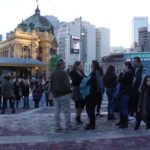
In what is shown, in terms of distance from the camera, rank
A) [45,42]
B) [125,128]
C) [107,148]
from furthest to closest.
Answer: [45,42] < [125,128] < [107,148]

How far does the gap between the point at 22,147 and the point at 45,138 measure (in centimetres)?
91

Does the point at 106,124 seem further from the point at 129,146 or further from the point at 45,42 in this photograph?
the point at 45,42

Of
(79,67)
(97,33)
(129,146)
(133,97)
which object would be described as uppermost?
(97,33)

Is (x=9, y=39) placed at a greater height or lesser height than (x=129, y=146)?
greater

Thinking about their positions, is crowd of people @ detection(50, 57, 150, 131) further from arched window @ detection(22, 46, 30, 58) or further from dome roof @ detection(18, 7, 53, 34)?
dome roof @ detection(18, 7, 53, 34)

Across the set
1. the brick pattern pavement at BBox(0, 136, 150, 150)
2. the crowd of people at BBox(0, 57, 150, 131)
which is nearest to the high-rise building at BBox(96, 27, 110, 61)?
the crowd of people at BBox(0, 57, 150, 131)

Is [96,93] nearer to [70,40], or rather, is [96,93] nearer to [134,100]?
[134,100]

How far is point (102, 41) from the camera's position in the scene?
101 meters

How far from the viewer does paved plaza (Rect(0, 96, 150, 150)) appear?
869 cm

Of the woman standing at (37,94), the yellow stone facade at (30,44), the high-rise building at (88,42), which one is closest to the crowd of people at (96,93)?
the woman standing at (37,94)

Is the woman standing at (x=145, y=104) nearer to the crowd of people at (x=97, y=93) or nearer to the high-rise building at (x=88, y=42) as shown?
the crowd of people at (x=97, y=93)

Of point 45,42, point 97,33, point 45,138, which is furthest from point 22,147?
point 45,42

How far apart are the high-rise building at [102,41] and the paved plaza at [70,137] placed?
85.3 metres

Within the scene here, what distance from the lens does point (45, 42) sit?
10681 cm
